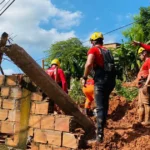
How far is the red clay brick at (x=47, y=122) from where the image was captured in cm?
591

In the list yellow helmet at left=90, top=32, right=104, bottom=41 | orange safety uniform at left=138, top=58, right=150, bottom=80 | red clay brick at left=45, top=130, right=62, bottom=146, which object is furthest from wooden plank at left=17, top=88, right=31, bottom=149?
orange safety uniform at left=138, top=58, right=150, bottom=80

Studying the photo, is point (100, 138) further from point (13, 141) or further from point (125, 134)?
point (13, 141)

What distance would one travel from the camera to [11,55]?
555cm

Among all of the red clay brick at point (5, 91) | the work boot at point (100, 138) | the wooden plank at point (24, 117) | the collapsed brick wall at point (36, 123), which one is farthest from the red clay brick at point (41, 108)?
the work boot at point (100, 138)

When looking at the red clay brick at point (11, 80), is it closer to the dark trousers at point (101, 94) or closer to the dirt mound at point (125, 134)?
the dark trousers at point (101, 94)

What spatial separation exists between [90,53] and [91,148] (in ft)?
4.93

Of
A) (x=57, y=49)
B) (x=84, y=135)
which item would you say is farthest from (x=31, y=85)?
(x=57, y=49)

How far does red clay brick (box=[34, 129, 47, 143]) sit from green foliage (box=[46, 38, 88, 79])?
53.7 ft

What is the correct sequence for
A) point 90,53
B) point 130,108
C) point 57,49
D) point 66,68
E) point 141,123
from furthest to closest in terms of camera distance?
point 57,49
point 66,68
point 130,108
point 141,123
point 90,53

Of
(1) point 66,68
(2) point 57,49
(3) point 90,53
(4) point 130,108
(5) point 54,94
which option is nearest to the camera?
(3) point 90,53

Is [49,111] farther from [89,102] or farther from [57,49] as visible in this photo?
[57,49]

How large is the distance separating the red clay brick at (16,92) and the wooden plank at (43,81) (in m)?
0.91

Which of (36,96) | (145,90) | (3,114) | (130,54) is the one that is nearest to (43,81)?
(36,96)

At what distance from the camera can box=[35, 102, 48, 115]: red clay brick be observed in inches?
240
